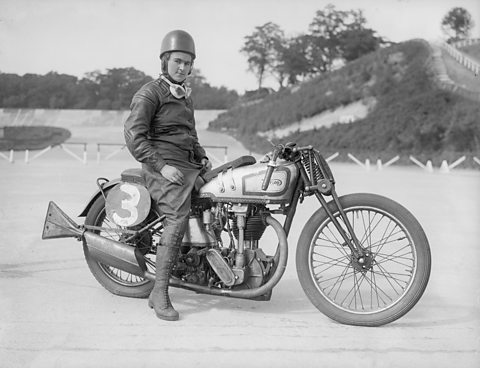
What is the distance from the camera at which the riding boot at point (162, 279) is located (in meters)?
3.98

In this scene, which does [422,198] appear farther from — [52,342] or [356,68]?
[356,68]

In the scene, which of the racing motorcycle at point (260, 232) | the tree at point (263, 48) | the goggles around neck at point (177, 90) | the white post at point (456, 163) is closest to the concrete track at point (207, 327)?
the racing motorcycle at point (260, 232)

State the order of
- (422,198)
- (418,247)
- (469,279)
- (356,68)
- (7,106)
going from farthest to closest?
(356,68)
(7,106)
(422,198)
(469,279)
(418,247)

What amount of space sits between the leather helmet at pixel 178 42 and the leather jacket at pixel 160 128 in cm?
22

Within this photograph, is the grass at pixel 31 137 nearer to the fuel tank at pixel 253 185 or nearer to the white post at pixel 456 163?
the white post at pixel 456 163

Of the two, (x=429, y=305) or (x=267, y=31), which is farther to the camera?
(x=267, y=31)

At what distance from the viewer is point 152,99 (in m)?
4.06

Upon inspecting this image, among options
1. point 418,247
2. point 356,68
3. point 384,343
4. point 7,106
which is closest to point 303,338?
point 384,343

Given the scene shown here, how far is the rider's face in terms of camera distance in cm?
412

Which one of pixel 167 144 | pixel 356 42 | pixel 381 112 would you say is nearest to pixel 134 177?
pixel 167 144

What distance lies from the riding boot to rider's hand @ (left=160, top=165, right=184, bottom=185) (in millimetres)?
422

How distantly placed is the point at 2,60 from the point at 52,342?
3.13 metres

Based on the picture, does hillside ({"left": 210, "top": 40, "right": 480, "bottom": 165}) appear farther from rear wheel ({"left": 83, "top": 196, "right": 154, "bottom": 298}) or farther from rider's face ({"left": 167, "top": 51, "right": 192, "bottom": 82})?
rider's face ({"left": 167, "top": 51, "right": 192, "bottom": 82})

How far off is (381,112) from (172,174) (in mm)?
30350
